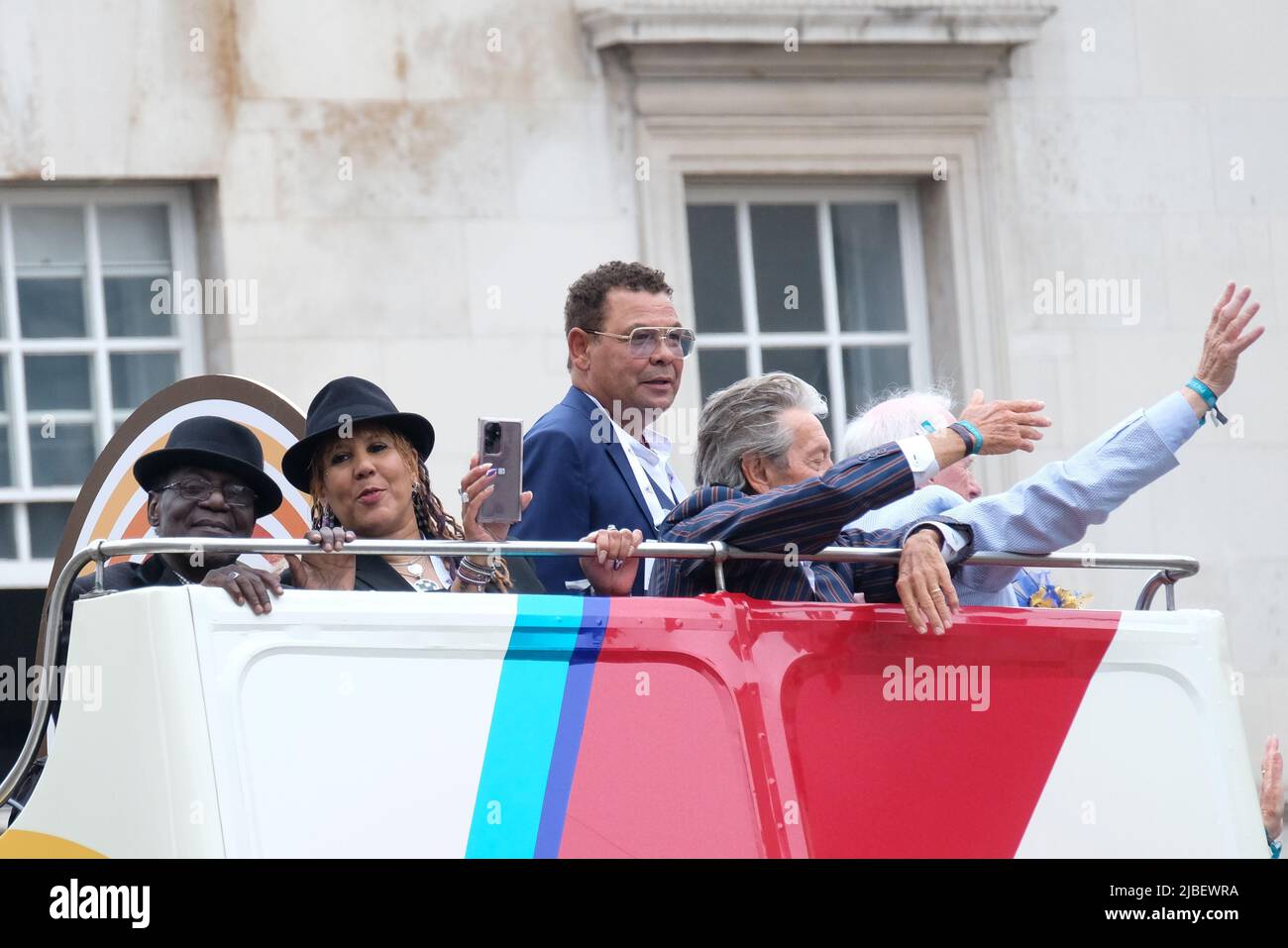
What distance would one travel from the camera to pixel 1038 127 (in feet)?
32.4

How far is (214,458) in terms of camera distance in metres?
4.97

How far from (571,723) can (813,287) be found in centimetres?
676

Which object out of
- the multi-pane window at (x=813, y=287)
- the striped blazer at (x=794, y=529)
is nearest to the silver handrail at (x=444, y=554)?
the striped blazer at (x=794, y=529)

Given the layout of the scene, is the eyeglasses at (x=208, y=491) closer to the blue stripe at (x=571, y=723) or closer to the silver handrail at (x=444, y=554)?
the silver handrail at (x=444, y=554)

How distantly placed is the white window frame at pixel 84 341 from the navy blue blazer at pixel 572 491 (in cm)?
459

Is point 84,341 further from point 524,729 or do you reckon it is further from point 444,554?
point 524,729

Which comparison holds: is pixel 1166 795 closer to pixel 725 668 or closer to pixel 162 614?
pixel 725 668

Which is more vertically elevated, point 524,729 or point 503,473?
point 503,473

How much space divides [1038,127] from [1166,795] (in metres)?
6.48

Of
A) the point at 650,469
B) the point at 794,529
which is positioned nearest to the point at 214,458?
the point at 650,469

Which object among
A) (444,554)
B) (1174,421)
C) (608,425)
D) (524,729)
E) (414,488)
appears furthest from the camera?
(608,425)

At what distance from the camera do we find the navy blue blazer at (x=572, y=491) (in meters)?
4.84
